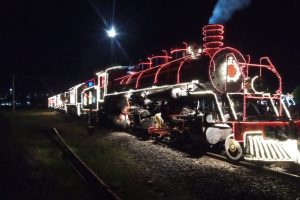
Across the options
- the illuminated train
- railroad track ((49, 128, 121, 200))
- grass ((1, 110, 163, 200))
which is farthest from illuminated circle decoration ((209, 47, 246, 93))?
railroad track ((49, 128, 121, 200))

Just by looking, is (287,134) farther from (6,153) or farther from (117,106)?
(117,106)

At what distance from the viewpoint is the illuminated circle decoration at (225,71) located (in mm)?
10227

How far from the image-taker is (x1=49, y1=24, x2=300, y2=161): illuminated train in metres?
9.20

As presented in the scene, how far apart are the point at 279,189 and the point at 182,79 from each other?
5144 mm

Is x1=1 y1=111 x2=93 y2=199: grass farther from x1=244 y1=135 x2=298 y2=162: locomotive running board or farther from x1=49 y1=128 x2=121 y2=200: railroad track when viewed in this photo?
x1=244 y1=135 x2=298 y2=162: locomotive running board

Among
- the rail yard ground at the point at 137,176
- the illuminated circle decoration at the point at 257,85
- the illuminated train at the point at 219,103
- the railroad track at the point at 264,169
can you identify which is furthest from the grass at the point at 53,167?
the illuminated circle decoration at the point at 257,85

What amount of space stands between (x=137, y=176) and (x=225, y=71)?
4128 millimetres

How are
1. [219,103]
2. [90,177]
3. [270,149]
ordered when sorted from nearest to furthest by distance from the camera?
[90,177] → [270,149] → [219,103]

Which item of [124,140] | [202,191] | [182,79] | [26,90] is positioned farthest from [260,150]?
[26,90]

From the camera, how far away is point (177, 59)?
12.5 m

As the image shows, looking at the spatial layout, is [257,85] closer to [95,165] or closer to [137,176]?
[137,176]

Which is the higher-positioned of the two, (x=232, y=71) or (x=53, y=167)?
(x=232, y=71)

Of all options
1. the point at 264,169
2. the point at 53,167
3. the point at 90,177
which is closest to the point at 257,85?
the point at 264,169

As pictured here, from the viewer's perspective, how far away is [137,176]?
8398 millimetres
